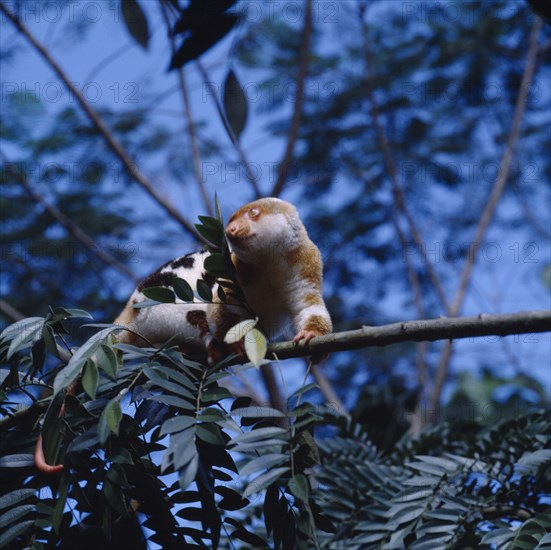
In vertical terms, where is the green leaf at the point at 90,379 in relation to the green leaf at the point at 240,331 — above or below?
below

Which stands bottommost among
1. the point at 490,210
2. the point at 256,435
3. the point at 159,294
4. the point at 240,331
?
the point at 256,435

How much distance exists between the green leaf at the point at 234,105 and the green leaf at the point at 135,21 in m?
0.34

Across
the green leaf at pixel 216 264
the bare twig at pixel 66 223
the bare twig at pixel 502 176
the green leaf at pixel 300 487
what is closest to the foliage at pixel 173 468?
the green leaf at pixel 300 487

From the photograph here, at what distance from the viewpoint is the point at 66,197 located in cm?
758

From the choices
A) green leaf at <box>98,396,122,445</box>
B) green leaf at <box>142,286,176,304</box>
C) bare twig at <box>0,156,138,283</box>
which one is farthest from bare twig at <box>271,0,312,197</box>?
green leaf at <box>98,396,122,445</box>

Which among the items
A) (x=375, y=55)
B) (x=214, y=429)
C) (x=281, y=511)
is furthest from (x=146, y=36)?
(x=375, y=55)

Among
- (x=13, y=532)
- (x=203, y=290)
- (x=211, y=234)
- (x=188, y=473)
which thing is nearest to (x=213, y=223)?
(x=211, y=234)

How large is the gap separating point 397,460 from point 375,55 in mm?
5910

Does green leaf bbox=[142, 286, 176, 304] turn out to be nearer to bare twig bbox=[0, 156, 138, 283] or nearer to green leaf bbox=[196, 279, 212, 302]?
green leaf bbox=[196, 279, 212, 302]

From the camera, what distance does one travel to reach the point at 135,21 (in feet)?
6.07

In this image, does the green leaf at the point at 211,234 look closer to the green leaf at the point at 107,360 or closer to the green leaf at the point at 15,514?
the green leaf at the point at 107,360

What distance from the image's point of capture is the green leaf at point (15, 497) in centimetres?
174

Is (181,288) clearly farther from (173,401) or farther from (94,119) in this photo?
(94,119)

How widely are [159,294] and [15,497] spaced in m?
0.58
